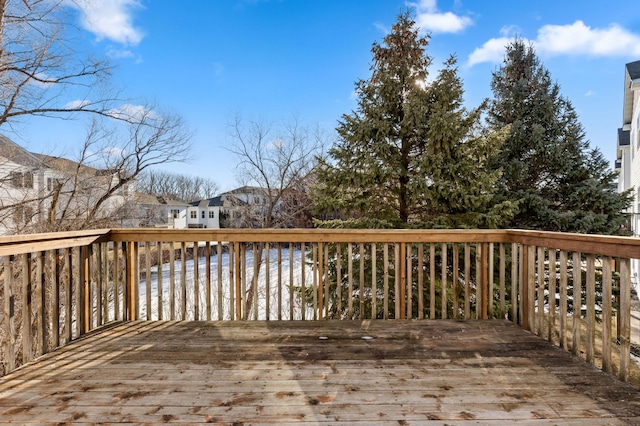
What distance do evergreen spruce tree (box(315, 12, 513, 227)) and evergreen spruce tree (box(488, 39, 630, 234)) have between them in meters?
1.32

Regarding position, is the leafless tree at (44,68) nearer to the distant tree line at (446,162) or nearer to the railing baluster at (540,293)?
the distant tree line at (446,162)

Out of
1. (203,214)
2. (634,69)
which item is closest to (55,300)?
(634,69)

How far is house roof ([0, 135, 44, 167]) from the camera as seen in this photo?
24.8 feet

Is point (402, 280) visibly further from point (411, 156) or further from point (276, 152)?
point (276, 152)

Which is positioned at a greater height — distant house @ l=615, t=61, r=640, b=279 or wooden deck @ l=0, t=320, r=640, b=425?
distant house @ l=615, t=61, r=640, b=279

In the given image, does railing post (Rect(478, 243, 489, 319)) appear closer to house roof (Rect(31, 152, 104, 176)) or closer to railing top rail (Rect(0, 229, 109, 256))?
railing top rail (Rect(0, 229, 109, 256))

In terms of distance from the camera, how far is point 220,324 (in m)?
3.04

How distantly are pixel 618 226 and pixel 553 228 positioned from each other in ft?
4.00

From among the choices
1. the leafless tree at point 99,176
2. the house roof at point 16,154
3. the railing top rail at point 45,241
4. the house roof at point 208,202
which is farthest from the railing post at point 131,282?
the house roof at point 208,202

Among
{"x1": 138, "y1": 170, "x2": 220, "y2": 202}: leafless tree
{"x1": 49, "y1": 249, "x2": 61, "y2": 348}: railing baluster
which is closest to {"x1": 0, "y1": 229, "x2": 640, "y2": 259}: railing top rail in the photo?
{"x1": 49, "y1": 249, "x2": 61, "y2": 348}: railing baluster

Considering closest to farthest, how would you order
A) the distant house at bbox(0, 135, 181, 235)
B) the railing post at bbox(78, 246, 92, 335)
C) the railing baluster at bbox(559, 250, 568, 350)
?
the railing baluster at bbox(559, 250, 568, 350) < the railing post at bbox(78, 246, 92, 335) < the distant house at bbox(0, 135, 181, 235)

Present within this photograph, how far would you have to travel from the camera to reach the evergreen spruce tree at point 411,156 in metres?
5.79

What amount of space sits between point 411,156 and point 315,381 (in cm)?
512

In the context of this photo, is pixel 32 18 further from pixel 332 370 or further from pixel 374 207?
pixel 332 370
